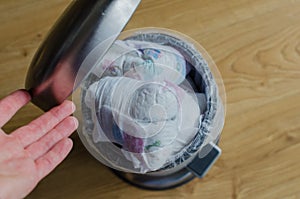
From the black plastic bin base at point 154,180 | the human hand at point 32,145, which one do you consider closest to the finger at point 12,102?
the human hand at point 32,145

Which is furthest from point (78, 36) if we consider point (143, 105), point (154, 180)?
point (154, 180)

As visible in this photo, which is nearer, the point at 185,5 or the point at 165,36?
the point at 165,36

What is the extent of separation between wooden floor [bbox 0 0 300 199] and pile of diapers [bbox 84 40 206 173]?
0.09 m

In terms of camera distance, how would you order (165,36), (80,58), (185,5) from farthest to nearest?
(185,5) → (165,36) → (80,58)

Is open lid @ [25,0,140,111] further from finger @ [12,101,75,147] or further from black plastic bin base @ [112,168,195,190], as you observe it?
black plastic bin base @ [112,168,195,190]

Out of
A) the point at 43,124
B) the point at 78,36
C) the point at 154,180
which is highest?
the point at 78,36

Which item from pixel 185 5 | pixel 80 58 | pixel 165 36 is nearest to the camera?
pixel 80 58

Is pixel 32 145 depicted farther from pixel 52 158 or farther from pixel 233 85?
pixel 233 85

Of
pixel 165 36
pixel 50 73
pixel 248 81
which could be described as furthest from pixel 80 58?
pixel 248 81

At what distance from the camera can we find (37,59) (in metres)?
0.51

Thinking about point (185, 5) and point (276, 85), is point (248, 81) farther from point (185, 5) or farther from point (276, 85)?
point (185, 5)

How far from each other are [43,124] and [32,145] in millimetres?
30

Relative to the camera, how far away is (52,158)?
22.5 inches

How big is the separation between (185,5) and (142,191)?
0.30 meters
